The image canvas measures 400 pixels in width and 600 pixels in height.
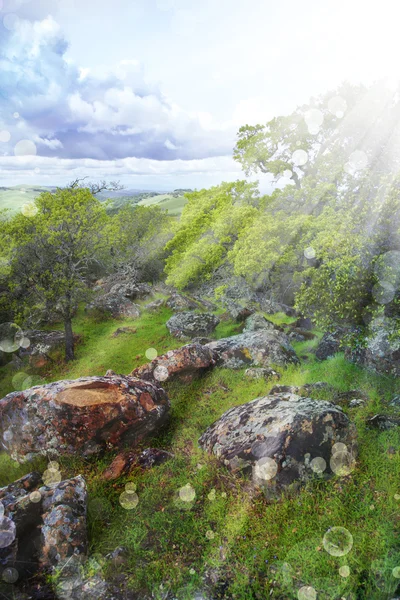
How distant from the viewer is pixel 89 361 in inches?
1198

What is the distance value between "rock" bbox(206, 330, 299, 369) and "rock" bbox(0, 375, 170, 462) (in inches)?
307

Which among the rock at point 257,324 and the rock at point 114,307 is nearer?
the rock at point 257,324

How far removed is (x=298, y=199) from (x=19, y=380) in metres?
32.7

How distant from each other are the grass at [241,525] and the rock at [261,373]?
18.0 feet

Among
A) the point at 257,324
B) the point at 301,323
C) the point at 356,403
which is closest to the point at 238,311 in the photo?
the point at 257,324

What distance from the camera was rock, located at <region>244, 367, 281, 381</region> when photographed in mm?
18766

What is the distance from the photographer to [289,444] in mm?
10531

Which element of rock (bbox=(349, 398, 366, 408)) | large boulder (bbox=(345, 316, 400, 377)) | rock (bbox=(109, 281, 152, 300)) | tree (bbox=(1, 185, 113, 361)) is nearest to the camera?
rock (bbox=(349, 398, 366, 408))

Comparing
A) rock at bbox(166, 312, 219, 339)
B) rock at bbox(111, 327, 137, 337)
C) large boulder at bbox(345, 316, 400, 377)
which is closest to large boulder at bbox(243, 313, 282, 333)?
rock at bbox(166, 312, 219, 339)

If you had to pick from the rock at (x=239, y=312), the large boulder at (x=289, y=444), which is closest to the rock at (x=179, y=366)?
the large boulder at (x=289, y=444)

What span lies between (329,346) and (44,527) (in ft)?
59.5

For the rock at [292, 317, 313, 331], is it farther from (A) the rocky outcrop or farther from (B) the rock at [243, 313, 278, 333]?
(A) the rocky outcrop

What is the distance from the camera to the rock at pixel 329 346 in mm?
21289

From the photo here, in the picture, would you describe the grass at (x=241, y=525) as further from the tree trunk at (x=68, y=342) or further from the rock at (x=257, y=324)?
the tree trunk at (x=68, y=342)
